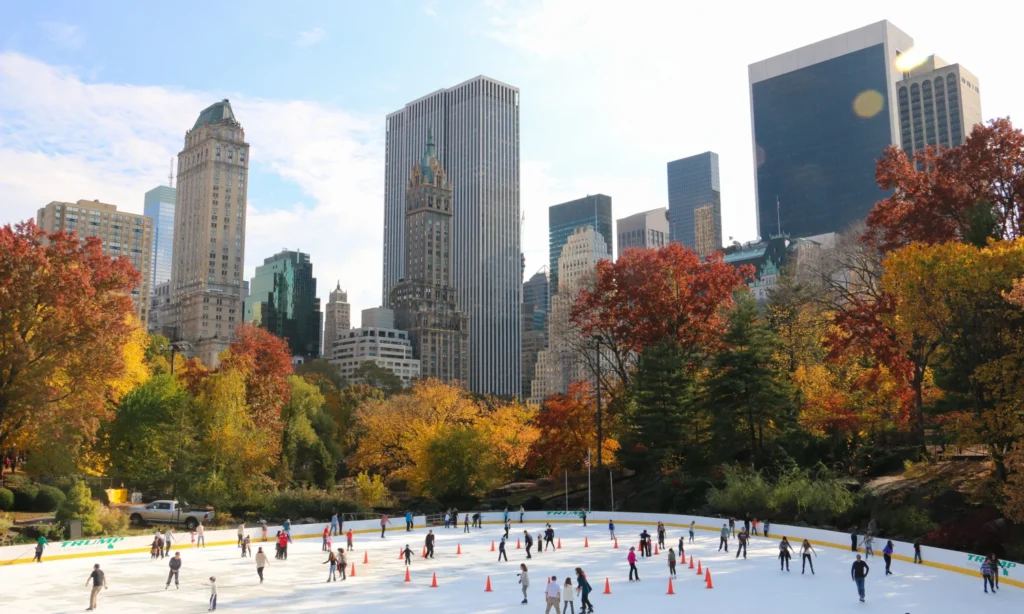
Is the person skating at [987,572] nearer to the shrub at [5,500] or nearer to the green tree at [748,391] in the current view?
the green tree at [748,391]

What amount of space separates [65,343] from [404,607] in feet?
97.3

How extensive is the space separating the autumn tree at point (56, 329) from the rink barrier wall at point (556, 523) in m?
8.77

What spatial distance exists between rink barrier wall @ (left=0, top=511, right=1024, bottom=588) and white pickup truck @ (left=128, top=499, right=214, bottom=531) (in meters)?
3.15

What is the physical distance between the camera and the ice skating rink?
2578 centimetres

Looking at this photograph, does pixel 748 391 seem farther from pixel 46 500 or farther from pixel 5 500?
pixel 5 500

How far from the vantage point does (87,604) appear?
26359 millimetres

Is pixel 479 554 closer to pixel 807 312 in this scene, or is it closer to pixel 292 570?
pixel 292 570

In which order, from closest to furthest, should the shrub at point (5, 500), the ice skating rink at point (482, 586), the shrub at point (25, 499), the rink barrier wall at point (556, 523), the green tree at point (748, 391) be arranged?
1. the ice skating rink at point (482, 586)
2. the rink barrier wall at point (556, 523)
3. the shrub at point (5, 500)
4. the shrub at point (25, 499)
5. the green tree at point (748, 391)

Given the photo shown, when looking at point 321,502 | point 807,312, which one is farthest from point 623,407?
point 321,502

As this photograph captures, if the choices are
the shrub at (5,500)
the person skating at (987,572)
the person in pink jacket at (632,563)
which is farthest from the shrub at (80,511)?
the person skating at (987,572)

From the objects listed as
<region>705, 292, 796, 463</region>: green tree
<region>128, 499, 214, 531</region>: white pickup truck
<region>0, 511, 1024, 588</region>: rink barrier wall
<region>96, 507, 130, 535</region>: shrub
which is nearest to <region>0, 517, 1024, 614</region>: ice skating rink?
<region>0, 511, 1024, 588</region>: rink barrier wall

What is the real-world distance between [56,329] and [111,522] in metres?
10.7

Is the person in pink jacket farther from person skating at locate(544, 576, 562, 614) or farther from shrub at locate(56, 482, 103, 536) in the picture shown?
shrub at locate(56, 482, 103, 536)

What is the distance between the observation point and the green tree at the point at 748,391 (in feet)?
179
